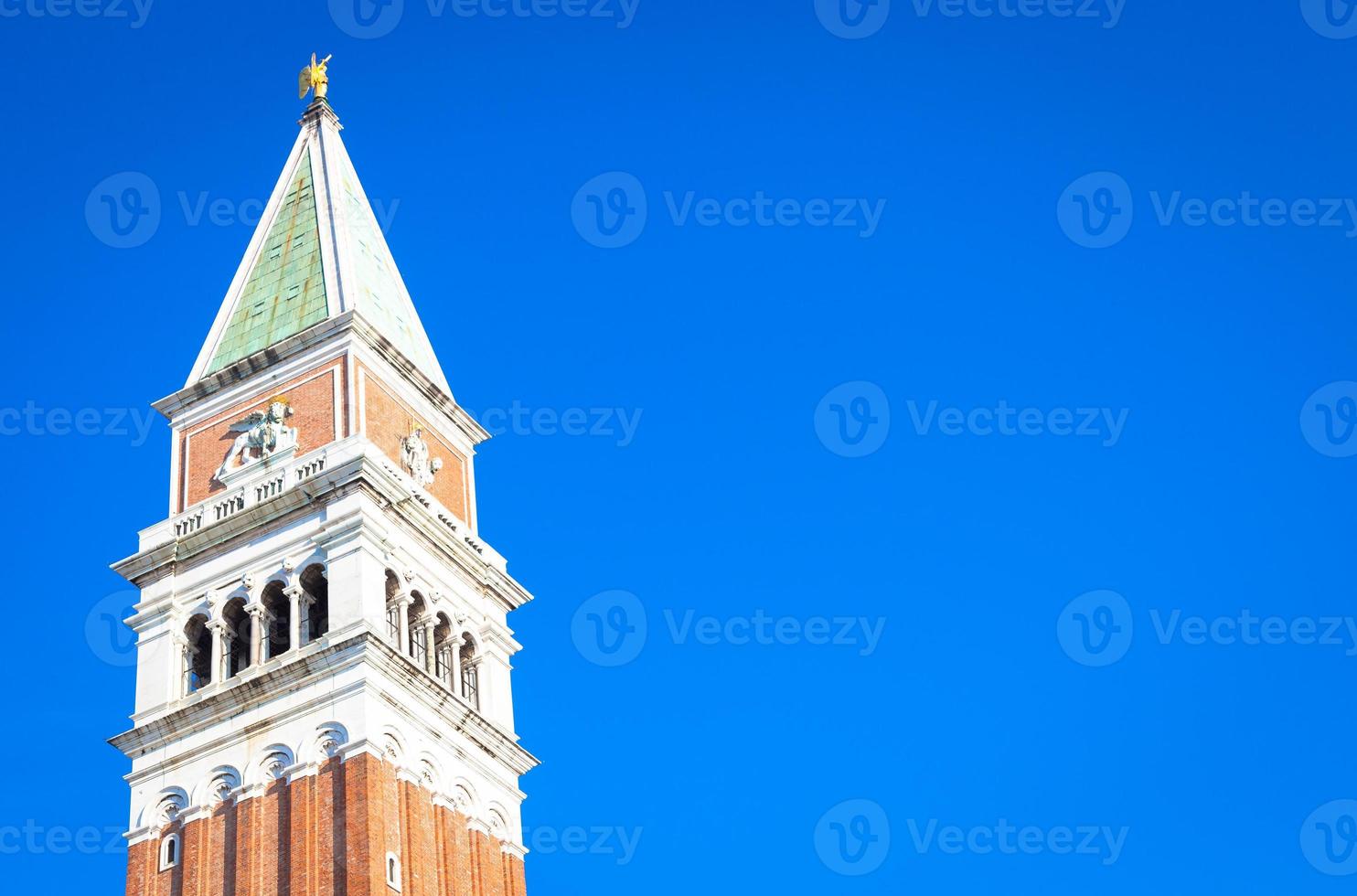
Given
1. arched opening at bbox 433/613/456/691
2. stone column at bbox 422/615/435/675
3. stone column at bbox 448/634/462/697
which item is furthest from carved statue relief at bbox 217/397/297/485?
stone column at bbox 448/634/462/697

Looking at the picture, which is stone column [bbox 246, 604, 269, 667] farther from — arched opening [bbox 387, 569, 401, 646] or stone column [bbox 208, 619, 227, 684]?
arched opening [bbox 387, 569, 401, 646]

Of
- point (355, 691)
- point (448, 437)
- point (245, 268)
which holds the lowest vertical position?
point (355, 691)

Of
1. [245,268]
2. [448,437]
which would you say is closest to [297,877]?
[448,437]

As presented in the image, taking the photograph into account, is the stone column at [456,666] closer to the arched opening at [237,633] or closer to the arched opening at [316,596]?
the arched opening at [316,596]

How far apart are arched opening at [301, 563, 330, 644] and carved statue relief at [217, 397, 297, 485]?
5152 mm

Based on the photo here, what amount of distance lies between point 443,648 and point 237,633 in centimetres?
690

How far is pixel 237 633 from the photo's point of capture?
7562cm

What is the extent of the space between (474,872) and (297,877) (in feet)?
22.6

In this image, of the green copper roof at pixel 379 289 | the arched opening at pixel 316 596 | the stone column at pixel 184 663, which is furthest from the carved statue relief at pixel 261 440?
the stone column at pixel 184 663

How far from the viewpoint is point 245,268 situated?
285 ft

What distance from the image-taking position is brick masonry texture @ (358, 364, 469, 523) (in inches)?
3093

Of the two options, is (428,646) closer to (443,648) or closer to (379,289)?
(443,648)

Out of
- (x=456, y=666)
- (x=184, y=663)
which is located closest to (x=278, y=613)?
(x=184, y=663)

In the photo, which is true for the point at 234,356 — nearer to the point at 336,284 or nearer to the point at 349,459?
the point at 336,284
